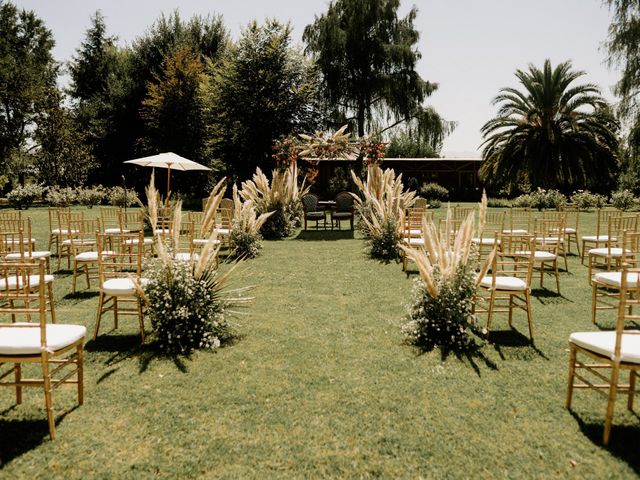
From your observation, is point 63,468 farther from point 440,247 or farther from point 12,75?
point 12,75

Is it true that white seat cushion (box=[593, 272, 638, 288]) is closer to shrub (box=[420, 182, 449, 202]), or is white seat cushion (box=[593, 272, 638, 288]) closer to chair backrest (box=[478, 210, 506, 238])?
chair backrest (box=[478, 210, 506, 238])

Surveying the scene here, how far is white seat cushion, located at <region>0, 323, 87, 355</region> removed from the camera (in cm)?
295

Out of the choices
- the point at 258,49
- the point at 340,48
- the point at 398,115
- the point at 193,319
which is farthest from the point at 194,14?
Result: the point at 193,319

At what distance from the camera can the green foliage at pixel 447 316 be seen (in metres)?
4.67

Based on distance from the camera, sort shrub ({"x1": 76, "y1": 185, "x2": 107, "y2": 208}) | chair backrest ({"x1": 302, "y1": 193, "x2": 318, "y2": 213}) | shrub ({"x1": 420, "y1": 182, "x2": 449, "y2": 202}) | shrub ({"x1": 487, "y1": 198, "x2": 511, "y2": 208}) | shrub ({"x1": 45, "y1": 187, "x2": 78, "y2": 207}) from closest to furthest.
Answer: chair backrest ({"x1": 302, "y1": 193, "x2": 318, "y2": 213}), shrub ({"x1": 45, "y1": 187, "x2": 78, "y2": 207}), shrub ({"x1": 76, "y1": 185, "x2": 107, "y2": 208}), shrub ({"x1": 487, "y1": 198, "x2": 511, "y2": 208}), shrub ({"x1": 420, "y1": 182, "x2": 449, "y2": 202})

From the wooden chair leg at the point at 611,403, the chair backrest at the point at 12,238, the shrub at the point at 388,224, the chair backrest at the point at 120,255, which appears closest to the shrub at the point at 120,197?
the chair backrest at the point at 120,255

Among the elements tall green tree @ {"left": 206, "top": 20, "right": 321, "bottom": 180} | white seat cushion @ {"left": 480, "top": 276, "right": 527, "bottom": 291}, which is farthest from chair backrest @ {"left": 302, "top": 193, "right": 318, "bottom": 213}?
white seat cushion @ {"left": 480, "top": 276, "right": 527, "bottom": 291}

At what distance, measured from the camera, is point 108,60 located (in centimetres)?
3369

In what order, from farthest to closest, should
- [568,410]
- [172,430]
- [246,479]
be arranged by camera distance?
[568,410]
[172,430]
[246,479]

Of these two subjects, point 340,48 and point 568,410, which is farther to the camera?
point 340,48

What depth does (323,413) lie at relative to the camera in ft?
11.2

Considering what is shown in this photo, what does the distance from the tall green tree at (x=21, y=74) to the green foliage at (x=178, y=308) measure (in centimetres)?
2751

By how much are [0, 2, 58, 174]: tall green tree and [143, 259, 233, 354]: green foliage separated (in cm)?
2751

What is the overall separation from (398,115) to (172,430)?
26664 millimetres
